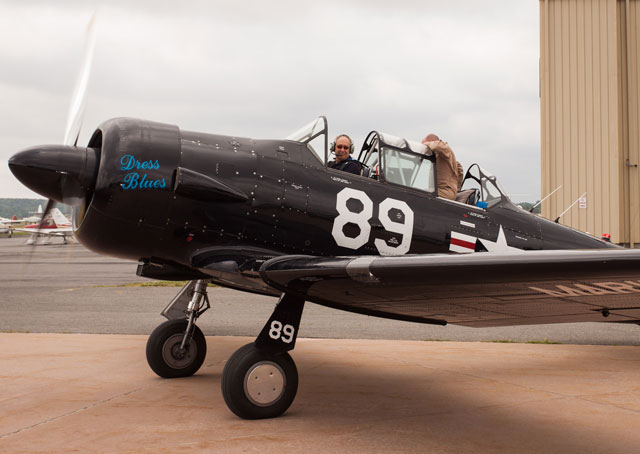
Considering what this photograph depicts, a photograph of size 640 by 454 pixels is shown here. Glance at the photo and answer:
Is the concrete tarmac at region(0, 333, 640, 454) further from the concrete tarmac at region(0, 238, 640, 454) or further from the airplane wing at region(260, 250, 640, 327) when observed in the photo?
the airplane wing at region(260, 250, 640, 327)

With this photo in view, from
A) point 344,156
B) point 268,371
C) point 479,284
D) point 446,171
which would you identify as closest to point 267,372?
point 268,371

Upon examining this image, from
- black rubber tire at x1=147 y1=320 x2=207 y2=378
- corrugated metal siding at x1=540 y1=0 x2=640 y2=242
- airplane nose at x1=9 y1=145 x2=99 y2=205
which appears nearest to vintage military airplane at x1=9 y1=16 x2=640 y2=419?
airplane nose at x1=9 y1=145 x2=99 y2=205

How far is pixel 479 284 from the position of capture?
3340mm

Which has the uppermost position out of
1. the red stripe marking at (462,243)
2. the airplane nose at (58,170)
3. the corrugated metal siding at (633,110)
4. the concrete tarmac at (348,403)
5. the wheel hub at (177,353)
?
the corrugated metal siding at (633,110)

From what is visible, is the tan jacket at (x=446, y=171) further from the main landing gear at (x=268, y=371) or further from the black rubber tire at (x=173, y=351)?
the black rubber tire at (x=173, y=351)

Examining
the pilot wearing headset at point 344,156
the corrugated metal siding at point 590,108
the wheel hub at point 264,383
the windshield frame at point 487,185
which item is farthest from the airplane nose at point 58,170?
the corrugated metal siding at point 590,108

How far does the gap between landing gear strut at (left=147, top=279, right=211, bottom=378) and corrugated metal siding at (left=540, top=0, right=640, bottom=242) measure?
11933mm

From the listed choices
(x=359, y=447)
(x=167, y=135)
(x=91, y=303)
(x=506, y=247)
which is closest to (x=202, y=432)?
(x=359, y=447)

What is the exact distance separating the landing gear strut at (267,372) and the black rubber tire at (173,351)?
5.60 ft

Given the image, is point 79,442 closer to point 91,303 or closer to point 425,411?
point 425,411

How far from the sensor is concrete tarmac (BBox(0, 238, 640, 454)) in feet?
12.3

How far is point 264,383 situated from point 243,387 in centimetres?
16

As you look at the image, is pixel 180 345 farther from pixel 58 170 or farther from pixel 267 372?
pixel 58 170

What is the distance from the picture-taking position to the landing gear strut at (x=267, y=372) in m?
4.20
